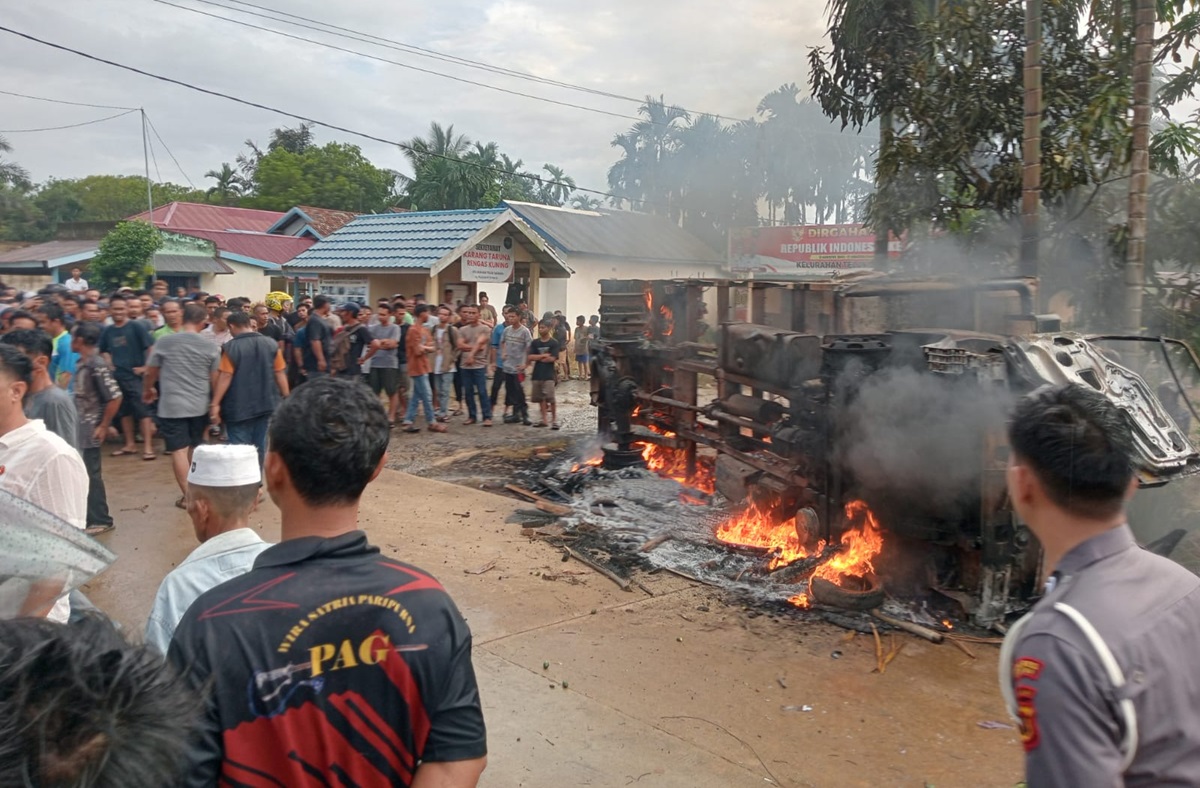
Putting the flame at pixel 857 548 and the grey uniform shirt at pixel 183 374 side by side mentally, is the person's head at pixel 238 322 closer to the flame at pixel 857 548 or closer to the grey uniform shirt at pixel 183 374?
the grey uniform shirt at pixel 183 374

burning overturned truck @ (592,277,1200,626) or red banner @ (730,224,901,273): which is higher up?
red banner @ (730,224,901,273)

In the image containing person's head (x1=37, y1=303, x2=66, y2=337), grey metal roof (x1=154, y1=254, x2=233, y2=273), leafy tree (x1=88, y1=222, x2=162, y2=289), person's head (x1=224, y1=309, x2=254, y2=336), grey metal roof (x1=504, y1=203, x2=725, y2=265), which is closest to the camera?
person's head (x1=224, y1=309, x2=254, y2=336)

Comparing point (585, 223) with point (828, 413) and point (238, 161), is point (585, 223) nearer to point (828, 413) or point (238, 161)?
point (828, 413)

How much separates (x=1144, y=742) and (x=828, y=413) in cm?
521

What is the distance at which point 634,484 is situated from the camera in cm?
991

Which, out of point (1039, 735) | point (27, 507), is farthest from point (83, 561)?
point (1039, 735)

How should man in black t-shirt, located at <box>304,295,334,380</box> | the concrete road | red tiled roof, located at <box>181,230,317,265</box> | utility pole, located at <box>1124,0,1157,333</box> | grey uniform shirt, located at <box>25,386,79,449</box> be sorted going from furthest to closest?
red tiled roof, located at <box>181,230,317,265</box>, man in black t-shirt, located at <box>304,295,334,380</box>, utility pole, located at <box>1124,0,1157,333</box>, grey uniform shirt, located at <box>25,386,79,449</box>, the concrete road

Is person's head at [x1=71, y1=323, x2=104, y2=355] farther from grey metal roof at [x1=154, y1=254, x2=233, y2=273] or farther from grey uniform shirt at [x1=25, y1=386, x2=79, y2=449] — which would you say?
grey metal roof at [x1=154, y1=254, x2=233, y2=273]

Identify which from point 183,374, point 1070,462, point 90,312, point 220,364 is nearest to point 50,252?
point 90,312

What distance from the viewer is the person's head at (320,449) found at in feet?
6.31

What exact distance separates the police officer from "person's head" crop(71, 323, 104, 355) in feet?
29.1

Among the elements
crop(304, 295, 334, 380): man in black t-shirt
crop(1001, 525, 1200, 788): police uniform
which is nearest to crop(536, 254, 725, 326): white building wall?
crop(304, 295, 334, 380): man in black t-shirt

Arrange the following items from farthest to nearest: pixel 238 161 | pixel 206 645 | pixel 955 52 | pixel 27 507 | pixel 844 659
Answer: pixel 238 161 < pixel 955 52 < pixel 844 659 < pixel 206 645 < pixel 27 507

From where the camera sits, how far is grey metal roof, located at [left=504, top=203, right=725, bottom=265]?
25719 mm
